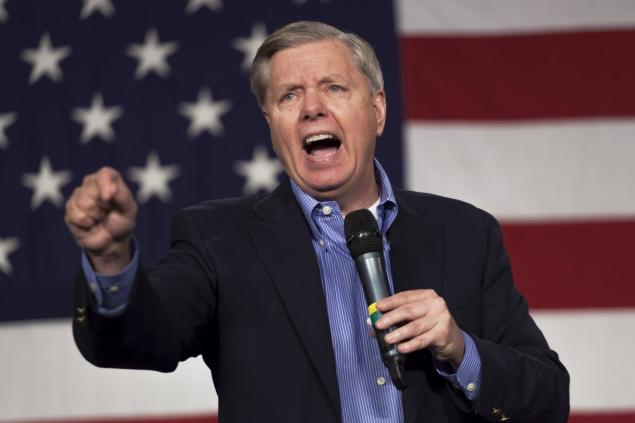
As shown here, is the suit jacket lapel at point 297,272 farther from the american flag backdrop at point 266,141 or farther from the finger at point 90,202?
the american flag backdrop at point 266,141

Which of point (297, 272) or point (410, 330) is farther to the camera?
point (297, 272)

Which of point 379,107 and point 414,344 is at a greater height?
point 379,107

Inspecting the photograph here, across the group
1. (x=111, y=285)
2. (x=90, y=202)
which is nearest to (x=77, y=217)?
(x=90, y=202)

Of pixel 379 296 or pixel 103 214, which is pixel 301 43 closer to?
pixel 379 296

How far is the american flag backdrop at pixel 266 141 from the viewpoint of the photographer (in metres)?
3.22

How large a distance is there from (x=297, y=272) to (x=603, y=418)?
191 cm

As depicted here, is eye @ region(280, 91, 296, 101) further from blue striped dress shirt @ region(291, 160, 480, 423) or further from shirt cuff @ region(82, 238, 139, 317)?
shirt cuff @ region(82, 238, 139, 317)

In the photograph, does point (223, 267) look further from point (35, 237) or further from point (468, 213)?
point (35, 237)

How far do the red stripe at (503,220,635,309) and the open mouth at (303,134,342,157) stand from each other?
1.55m

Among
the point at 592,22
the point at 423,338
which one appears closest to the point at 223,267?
the point at 423,338

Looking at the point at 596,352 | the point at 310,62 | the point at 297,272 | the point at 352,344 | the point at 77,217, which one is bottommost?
the point at 596,352

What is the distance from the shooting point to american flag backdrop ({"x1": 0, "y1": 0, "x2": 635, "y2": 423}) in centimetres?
322

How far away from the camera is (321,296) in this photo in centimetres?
157

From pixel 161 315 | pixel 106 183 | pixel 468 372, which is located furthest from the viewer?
pixel 468 372
